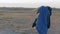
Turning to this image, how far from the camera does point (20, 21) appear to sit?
331 cm

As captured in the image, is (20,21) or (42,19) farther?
(20,21)

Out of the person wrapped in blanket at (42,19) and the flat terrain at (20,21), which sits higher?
the person wrapped in blanket at (42,19)

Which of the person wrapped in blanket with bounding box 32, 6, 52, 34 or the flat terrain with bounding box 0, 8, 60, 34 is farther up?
the person wrapped in blanket with bounding box 32, 6, 52, 34

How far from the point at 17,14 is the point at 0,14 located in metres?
0.37

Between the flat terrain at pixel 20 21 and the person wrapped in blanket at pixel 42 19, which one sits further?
the flat terrain at pixel 20 21

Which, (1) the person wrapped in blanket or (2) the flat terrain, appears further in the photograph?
(2) the flat terrain

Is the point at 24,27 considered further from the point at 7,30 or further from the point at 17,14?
the point at 17,14

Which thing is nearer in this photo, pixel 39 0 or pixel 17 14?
pixel 17 14

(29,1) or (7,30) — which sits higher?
(29,1)

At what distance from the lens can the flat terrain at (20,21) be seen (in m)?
2.98

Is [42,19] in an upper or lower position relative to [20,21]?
upper

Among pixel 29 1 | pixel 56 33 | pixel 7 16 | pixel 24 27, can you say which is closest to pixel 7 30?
pixel 24 27

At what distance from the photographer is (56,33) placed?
2889 millimetres

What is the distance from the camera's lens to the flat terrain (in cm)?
298
